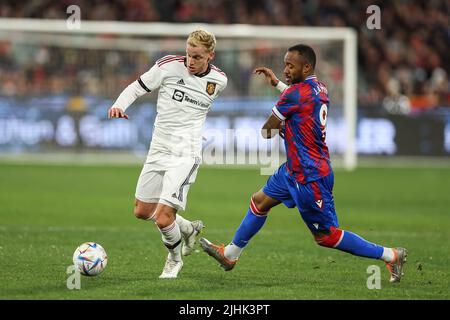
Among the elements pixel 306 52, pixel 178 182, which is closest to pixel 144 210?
pixel 178 182

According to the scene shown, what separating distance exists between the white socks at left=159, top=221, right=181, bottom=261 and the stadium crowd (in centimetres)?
1686

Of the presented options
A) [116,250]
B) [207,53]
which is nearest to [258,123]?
[116,250]

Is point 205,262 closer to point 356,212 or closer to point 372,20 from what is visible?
point 356,212

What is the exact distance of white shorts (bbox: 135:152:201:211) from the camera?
8.06 meters

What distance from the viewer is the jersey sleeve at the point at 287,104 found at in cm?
770

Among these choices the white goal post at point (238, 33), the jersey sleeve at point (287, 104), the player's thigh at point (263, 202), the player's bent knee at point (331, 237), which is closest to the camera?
the jersey sleeve at point (287, 104)

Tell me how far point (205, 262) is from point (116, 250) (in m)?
1.20

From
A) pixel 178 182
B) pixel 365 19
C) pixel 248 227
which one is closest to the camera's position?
pixel 178 182

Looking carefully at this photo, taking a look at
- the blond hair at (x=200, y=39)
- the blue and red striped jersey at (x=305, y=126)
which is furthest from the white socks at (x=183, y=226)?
the blond hair at (x=200, y=39)

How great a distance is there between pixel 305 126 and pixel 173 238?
1.58 meters

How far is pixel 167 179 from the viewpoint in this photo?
8125mm
